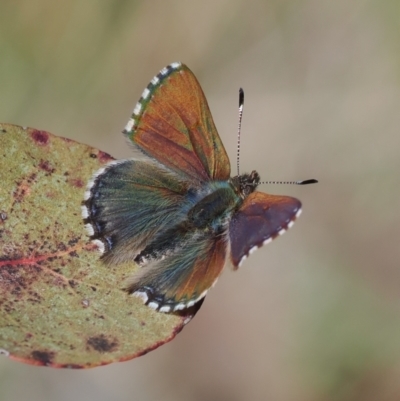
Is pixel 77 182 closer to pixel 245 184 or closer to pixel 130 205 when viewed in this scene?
pixel 130 205

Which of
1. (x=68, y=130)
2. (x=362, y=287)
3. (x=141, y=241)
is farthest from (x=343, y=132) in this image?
(x=141, y=241)

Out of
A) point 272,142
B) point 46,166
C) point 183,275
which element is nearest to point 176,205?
point 183,275

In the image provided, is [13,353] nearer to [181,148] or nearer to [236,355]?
[181,148]

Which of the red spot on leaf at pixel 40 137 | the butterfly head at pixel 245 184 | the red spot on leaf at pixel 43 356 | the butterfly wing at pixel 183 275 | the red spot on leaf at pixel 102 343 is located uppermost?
the butterfly head at pixel 245 184

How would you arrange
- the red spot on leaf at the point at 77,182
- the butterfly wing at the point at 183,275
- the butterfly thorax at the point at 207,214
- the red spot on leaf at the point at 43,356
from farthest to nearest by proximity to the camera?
the butterfly thorax at the point at 207,214
the red spot on leaf at the point at 77,182
the butterfly wing at the point at 183,275
the red spot on leaf at the point at 43,356

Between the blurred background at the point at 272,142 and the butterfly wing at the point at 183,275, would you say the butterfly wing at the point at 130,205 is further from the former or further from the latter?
the blurred background at the point at 272,142

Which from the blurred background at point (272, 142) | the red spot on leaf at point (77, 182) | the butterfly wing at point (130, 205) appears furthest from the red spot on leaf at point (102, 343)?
the blurred background at point (272, 142)
